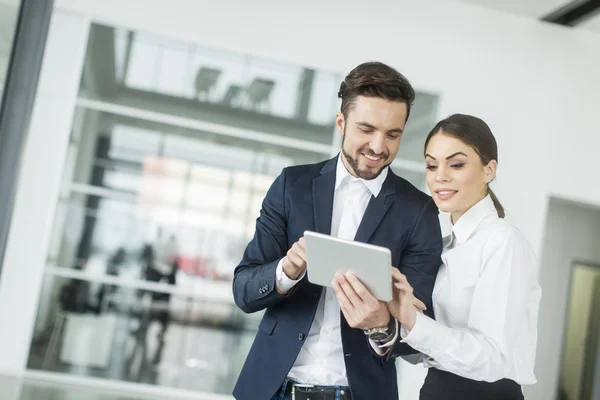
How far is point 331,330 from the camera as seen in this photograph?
1.97 meters

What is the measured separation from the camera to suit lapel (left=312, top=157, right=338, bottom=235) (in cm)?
200

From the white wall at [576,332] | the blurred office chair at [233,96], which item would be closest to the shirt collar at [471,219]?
the blurred office chair at [233,96]

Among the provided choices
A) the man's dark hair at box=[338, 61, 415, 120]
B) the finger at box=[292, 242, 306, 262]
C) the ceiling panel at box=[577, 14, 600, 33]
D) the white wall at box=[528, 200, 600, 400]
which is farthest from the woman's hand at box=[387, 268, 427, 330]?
the white wall at box=[528, 200, 600, 400]

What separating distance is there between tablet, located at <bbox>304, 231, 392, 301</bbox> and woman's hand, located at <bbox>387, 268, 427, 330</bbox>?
0.19ft

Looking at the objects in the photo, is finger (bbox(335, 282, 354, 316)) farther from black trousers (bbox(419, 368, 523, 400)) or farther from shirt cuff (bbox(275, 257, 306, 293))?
black trousers (bbox(419, 368, 523, 400))

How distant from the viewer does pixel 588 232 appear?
370 inches

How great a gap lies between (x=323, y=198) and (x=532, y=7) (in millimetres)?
6358

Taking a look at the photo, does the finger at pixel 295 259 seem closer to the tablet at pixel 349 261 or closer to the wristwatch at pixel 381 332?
the tablet at pixel 349 261

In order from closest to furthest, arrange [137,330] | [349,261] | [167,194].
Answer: [349,261]
[137,330]
[167,194]

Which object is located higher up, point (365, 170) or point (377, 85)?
point (377, 85)

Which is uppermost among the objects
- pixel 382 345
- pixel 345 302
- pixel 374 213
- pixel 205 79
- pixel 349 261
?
pixel 205 79

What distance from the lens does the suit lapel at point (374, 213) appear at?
1.96 metres

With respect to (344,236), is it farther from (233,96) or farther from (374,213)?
(233,96)

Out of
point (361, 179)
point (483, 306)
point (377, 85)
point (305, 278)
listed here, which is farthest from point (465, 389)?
point (377, 85)
